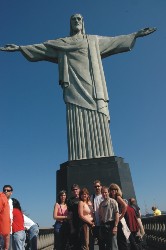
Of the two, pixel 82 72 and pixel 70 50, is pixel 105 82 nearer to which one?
pixel 82 72

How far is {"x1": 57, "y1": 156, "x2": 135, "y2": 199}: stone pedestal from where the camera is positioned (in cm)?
910

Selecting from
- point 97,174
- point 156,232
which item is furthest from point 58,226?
point 97,174

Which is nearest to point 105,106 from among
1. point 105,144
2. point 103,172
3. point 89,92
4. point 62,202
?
point 89,92

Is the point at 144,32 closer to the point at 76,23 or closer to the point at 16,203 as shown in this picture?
the point at 76,23

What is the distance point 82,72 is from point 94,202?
614 cm

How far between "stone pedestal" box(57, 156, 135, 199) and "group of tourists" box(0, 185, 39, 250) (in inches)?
103

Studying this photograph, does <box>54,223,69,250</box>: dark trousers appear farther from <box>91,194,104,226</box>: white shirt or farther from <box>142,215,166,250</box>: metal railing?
<box>142,215,166,250</box>: metal railing

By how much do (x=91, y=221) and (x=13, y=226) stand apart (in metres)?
1.38

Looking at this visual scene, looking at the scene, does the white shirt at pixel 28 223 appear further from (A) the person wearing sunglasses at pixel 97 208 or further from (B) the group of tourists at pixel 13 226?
(A) the person wearing sunglasses at pixel 97 208

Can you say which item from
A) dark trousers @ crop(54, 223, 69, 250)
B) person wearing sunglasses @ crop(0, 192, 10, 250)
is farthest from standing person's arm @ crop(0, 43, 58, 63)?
person wearing sunglasses @ crop(0, 192, 10, 250)

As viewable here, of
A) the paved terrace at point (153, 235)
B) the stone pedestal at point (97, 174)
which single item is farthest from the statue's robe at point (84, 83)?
the paved terrace at point (153, 235)

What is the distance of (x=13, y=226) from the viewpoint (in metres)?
5.34

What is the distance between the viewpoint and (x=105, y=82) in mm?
11023

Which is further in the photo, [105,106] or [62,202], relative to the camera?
[105,106]
